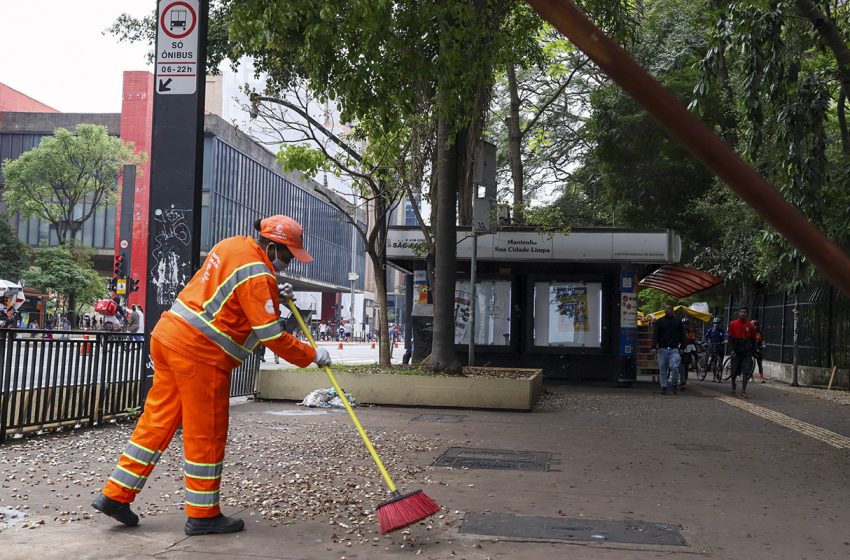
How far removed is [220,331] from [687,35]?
2409cm

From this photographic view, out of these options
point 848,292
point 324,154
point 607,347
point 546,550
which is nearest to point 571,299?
point 607,347

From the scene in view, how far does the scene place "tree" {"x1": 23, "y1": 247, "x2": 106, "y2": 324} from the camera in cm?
4809

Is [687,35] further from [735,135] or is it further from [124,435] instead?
[124,435]

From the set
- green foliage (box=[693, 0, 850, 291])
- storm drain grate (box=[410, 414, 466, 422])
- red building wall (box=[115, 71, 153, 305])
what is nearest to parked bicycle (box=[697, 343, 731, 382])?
storm drain grate (box=[410, 414, 466, 422])

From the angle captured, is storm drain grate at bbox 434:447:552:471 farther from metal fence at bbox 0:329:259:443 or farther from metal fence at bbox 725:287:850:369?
metal fence at bbox 725:287:850:369

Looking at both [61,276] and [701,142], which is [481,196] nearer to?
[701,142]

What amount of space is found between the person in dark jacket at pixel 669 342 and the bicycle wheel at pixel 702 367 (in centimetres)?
707

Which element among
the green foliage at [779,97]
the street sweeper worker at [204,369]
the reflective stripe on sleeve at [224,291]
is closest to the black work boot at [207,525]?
the street sweeper worker at [204,369]

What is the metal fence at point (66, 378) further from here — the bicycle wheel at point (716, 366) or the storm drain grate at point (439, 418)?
the bicycle wheel at point (716, 366)

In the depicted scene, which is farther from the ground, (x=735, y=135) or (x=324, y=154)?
(x=735, y=135)

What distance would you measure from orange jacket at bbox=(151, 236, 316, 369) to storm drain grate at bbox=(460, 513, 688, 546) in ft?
4.94

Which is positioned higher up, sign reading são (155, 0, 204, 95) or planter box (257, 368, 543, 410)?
sign reading são (155, 0, 204, 95)

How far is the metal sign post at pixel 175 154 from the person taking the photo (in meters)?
9.27

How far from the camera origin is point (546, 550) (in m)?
4.93
